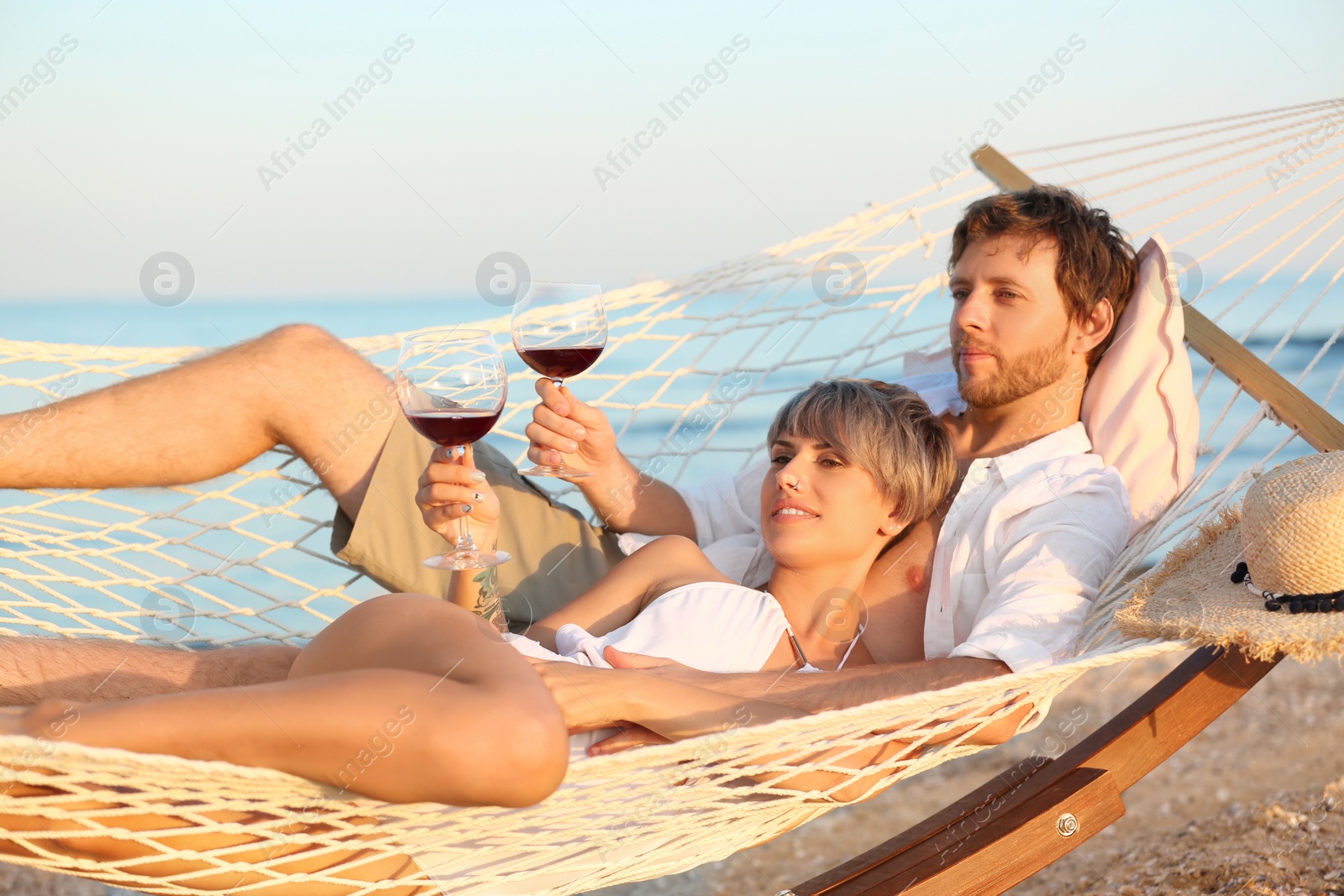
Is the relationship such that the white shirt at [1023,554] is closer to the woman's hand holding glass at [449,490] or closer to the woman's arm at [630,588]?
the woman's arm at [630,588]

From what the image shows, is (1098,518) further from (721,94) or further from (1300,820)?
(721,94)

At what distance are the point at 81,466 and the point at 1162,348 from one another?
5.67 feet

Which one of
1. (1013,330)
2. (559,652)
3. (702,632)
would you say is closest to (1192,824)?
(1013,330)

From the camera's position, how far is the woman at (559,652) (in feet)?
2.84

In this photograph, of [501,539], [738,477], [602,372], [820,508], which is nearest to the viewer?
[820,508]

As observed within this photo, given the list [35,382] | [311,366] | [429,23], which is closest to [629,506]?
[311,366]

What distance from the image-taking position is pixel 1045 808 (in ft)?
3.91

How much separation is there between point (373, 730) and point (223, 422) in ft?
3.08

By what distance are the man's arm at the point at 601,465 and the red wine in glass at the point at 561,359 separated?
0.06 metres

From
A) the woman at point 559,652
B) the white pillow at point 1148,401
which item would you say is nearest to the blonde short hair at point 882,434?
Result: the woman at point 559,652

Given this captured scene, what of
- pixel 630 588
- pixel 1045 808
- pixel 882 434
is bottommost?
pixel 1045 808

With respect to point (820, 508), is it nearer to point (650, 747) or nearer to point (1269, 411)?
point (650, 747)

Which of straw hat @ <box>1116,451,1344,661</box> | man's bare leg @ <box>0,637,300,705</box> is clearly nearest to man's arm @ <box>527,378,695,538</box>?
man's bare leg @ <box>0,637,300,705</box>

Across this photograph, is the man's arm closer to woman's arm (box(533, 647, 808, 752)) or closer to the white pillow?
woman's arm (box(533, 647, 808, 752))
